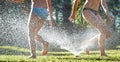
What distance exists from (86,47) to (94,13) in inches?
50.7

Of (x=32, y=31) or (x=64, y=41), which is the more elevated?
(x=32, y=31)

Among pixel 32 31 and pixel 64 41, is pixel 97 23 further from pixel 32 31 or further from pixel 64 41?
pixel 64 41

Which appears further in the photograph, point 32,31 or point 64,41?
point 64,41

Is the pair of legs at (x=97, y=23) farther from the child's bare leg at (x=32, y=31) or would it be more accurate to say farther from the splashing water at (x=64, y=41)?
the child's bare leg at (x=32, y=31)

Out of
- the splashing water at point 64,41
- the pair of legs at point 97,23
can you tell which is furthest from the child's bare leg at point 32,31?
the pair of legs at point 97,23

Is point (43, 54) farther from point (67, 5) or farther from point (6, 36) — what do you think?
point (67, 5)

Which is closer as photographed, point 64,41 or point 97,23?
point 97,23

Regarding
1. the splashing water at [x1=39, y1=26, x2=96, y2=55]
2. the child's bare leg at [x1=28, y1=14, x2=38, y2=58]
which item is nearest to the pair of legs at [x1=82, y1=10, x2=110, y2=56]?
the splashing water at [x1=39, y1=26, x2=96, y2=55]

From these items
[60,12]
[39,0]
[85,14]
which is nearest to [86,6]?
[85,14]

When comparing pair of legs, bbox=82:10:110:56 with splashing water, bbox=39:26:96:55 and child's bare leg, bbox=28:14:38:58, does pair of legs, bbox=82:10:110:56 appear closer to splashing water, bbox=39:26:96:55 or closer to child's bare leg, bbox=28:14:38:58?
splashing water, bbox=39:26:96:55

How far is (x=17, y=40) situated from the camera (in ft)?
84.2

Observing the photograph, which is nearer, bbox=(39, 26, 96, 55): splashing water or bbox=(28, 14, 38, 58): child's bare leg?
bbox=(28, 14, 38, 58): child's bare leg

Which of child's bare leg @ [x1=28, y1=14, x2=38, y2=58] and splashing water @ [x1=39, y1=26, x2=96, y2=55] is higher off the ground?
child's bare leg @ [x1=28, y1=14, x2=38, y2=58]

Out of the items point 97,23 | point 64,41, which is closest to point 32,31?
point 97,23
